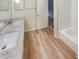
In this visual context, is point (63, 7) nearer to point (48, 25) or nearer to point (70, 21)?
point (70, 21)

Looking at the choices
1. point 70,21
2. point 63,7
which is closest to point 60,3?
point 63,7

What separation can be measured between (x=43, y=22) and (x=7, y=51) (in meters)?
4.58

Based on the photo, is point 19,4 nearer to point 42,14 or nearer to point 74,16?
point 42,14

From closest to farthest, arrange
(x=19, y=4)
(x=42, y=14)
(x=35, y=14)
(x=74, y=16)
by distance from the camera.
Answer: (x=74, y=16) < (x=19, y=4) < (x=35, y=14) < (x=42, y=14)

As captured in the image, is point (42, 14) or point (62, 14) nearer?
point (62, 14)

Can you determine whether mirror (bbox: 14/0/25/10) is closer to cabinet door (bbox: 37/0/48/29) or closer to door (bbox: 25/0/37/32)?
door (bbox: 25/0/37/32)

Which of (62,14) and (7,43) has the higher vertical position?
(62,14)

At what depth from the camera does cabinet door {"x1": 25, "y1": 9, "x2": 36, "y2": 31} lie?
4.74 meters

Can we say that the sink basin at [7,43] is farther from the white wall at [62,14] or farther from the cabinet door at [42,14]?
the cabinet door at [42,14]

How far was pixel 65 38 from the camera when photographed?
3207 mm

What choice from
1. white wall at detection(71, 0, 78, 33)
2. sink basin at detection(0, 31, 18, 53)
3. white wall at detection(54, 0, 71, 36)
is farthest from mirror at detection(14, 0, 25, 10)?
sink basin at detection(0, 31, 18, 53)

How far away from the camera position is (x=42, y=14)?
533 centimetres

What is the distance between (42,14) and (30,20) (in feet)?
2.54

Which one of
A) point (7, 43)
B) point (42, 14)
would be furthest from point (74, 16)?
point (7, 43)
